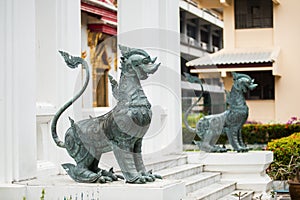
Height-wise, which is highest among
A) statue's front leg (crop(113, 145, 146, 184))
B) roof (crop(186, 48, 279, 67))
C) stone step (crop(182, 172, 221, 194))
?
roof (crop(186, 48, 279, 67))

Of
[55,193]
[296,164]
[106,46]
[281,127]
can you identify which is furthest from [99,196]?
[281,127]

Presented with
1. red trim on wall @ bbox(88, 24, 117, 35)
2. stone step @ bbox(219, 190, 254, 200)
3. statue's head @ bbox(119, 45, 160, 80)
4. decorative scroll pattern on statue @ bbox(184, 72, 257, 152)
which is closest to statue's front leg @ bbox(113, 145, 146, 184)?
statue's head @ bbox(119, 45, 160, 80)

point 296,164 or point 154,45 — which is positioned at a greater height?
point 154,45

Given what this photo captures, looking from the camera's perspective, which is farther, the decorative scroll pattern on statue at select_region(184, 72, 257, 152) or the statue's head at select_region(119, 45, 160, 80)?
the decorative scroll pattern on statue at select_region(184, 72, 257, 152)

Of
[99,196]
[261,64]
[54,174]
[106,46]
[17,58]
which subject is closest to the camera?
[99,196]

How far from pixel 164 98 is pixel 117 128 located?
4.69 meters

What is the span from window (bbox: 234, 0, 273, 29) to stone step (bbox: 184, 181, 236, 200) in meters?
14.1

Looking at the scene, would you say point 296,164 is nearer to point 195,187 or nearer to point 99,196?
point 195,187

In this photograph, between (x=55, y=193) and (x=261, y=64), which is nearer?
(x=55, y=193)

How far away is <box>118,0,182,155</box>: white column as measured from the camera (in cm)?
925

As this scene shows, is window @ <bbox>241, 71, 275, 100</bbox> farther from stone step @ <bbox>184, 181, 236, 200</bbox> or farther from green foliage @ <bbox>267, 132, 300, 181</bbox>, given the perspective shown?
stone step @ <bbox>184, 181, 236, 200</bbox>

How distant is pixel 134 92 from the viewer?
5.34 m

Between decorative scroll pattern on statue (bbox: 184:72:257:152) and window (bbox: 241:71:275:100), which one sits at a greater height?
window (bbox: 241:71:275:100)

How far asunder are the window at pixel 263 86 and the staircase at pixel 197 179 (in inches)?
526
